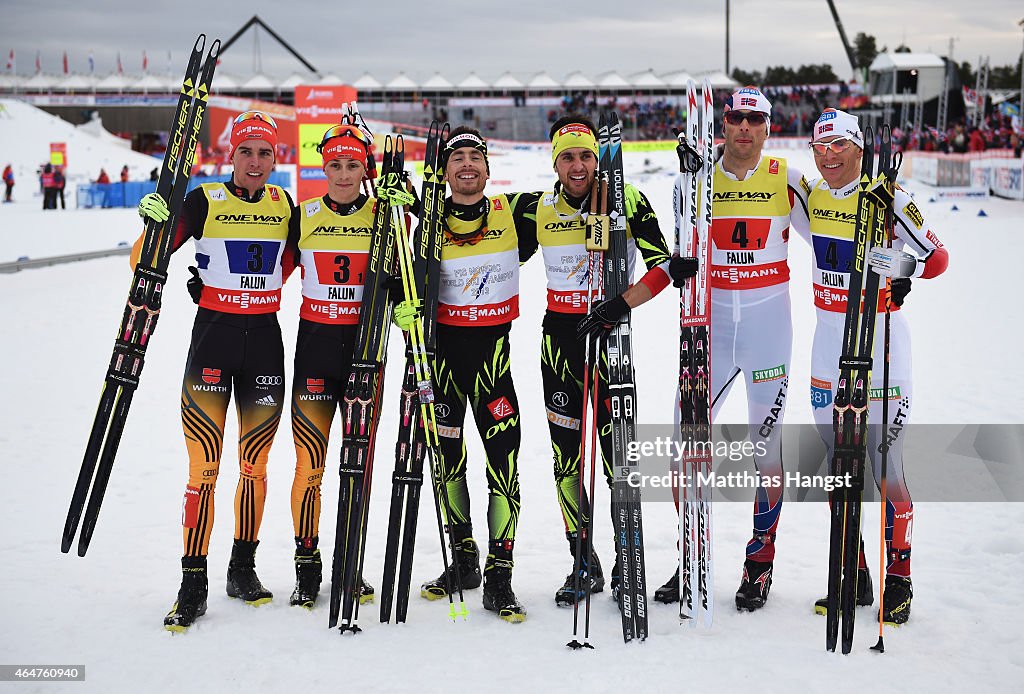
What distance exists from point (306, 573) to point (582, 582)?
1.25 meters

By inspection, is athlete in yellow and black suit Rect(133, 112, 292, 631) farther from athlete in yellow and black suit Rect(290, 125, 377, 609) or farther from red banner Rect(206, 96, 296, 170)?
red banner Rect(206, 96, 296, 170)

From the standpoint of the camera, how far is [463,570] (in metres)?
4.43

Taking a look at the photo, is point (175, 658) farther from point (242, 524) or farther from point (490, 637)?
point (490, 637)

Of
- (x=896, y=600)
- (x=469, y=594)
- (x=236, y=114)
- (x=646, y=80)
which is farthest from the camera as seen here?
(x=646, y=80)

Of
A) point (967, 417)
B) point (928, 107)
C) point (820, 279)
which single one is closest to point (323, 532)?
point (820, 279)

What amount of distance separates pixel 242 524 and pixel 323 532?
98 centimetres

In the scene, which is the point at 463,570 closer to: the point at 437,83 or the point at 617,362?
the point at 617,362

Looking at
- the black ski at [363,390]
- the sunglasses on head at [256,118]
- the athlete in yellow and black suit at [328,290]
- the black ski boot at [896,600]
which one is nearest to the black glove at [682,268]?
the black ski at [363,390]

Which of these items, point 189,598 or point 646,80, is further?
point 646,80

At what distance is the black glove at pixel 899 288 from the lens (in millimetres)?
3809

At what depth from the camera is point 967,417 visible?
680 cm

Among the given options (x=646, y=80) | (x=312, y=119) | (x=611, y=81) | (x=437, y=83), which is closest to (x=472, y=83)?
(x=437, y=83)

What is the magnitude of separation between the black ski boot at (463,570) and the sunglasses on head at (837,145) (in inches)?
92.6

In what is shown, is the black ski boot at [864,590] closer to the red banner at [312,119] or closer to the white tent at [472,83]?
the red banner at [312,119]
